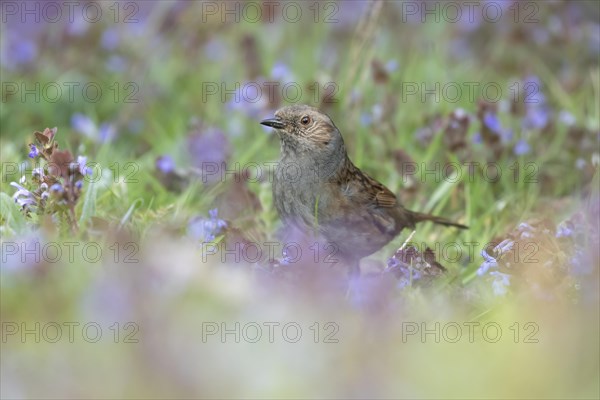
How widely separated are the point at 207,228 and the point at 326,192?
53cm

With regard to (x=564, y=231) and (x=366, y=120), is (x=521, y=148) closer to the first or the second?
(x=366, y=120)

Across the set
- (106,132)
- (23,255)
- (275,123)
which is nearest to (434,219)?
(275,123)

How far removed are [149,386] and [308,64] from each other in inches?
182

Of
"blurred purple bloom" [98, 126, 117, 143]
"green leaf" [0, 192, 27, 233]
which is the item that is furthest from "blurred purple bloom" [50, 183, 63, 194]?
"blurred purple bloom" [98, 126, 117, 143]

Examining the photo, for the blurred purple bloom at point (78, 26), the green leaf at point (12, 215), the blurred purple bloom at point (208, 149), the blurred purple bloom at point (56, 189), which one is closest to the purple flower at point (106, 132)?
the blurred purple bloom at point (208, 149)

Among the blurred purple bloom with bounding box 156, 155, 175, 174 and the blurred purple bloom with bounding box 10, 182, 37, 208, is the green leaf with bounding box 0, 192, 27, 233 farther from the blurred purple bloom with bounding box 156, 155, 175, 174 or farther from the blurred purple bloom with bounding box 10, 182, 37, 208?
the blurred purple bloom with bounding box 156, 155, 175, 174

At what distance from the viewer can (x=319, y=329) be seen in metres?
3.44

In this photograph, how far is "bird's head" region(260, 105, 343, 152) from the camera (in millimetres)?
4516

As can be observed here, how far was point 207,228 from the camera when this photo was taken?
173 inches

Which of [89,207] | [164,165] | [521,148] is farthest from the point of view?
[521,148]

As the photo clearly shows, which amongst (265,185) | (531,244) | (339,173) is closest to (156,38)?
(265,185)

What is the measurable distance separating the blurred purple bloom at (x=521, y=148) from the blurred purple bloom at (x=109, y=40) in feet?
9.33

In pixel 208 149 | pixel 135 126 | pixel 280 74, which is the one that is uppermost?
pixel 280 74

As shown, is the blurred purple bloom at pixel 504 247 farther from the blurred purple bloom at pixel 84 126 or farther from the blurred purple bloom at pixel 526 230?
the blurred purple bloom at pixel 84 126
